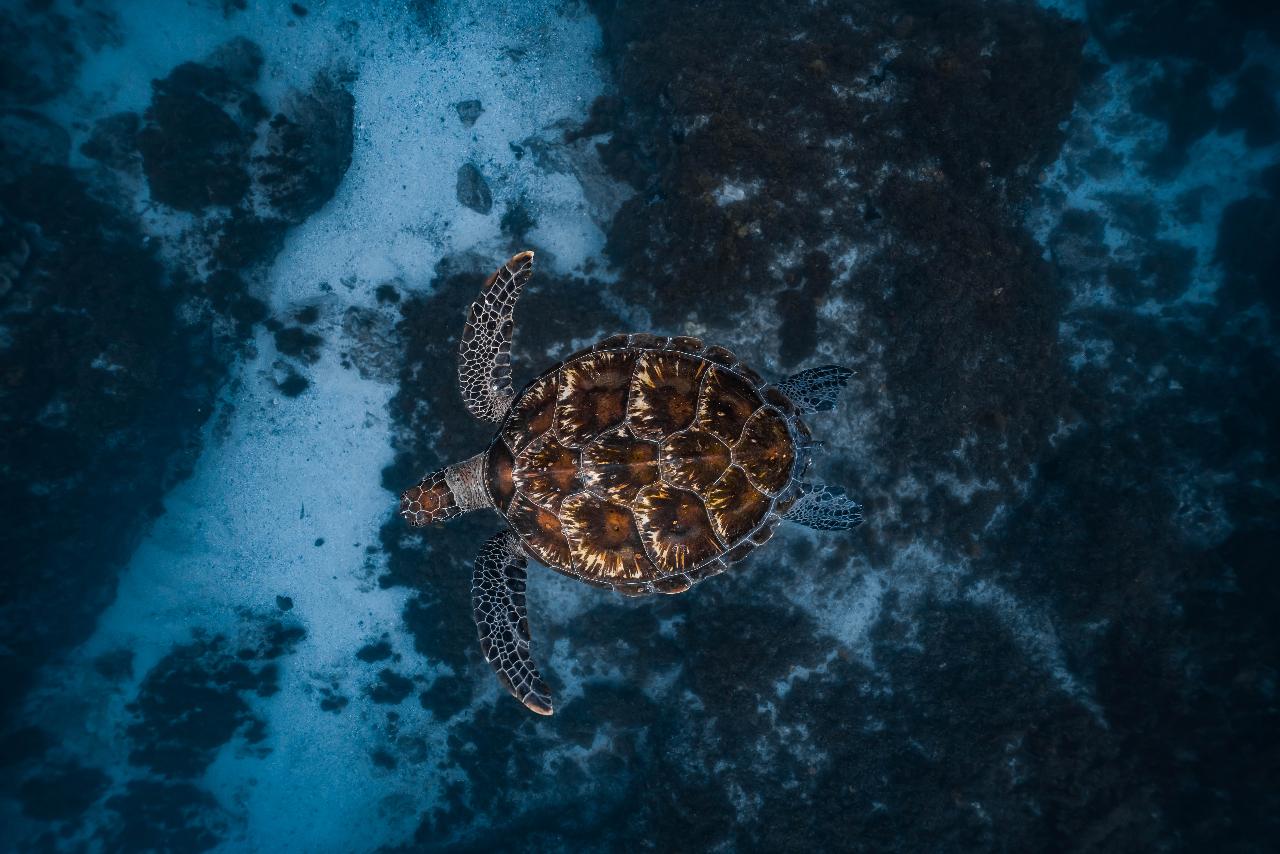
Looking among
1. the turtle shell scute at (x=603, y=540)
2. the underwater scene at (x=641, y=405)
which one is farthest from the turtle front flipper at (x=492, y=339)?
the turtle shell scute at (x=603, y=540)

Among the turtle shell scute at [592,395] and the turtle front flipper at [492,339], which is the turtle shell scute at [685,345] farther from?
the turtle front flipper at [492,339]

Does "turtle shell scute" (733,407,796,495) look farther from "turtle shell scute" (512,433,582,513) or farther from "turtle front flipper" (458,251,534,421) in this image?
"turtle front flipper" (458,251,534,421)

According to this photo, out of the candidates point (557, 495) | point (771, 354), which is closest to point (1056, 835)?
point (771, 354)

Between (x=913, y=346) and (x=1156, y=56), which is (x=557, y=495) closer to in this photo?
(x=913, y=346)

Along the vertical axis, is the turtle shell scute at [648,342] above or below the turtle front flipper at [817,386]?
above

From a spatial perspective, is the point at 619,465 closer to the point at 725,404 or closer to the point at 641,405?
the point at 641,405

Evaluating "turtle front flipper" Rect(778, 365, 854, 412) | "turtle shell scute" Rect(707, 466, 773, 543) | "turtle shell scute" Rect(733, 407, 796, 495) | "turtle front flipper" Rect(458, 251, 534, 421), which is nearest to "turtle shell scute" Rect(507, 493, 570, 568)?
"turtle shell scute" Rect(707, 466, 773, 543)
